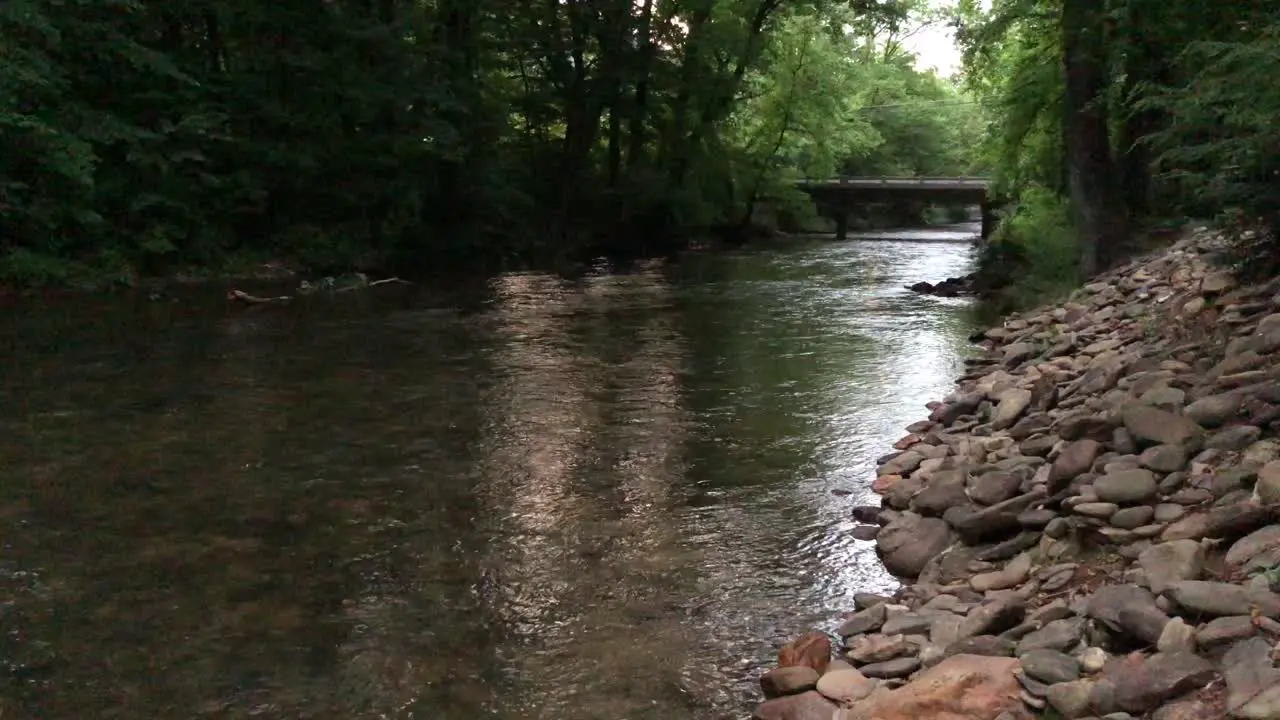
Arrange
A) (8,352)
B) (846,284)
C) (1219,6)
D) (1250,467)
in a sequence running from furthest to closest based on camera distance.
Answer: (846,284), (8,352), (1219,6), (1250,467)

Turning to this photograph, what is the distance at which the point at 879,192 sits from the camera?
47469 millimetres

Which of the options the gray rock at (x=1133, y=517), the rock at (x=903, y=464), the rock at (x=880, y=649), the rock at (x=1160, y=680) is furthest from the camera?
the rock at (x=903, y=464)

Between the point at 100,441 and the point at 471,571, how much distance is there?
4.76 metres

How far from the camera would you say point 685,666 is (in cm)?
534

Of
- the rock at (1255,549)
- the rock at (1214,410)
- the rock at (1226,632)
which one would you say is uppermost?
the rock at (1214,410)

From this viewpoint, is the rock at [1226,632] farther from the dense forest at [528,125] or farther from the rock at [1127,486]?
the dense forest at [528,125]

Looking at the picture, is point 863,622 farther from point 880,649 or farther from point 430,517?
point 430,517

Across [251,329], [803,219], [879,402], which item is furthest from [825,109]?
[879,402]

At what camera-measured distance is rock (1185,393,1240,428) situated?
5.91 metres

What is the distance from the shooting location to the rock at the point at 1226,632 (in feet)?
12.6

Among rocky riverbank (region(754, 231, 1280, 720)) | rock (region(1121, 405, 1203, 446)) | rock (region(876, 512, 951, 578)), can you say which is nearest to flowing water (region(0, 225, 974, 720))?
rock (region(876, 512, 951, 578))

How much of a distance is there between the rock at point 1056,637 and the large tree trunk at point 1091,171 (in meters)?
11.4

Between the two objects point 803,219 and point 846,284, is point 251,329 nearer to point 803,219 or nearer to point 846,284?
point 846,284

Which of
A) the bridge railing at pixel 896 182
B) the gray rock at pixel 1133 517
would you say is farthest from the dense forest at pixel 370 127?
the gray rock at pixel 1133 517
